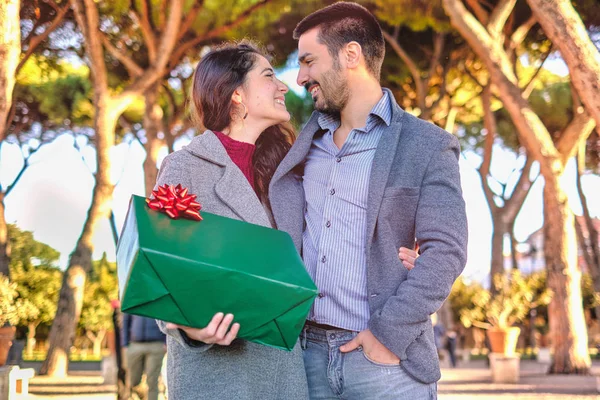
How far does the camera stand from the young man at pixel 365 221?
96.7 inches

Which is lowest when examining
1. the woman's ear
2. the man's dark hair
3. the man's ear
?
the woman's ear

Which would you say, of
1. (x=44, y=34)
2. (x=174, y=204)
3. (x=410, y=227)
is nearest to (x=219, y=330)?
(x=174, y=204)

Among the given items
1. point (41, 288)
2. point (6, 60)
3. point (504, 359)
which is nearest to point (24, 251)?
point (41, 288)

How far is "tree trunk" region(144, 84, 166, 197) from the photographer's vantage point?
14470 mm

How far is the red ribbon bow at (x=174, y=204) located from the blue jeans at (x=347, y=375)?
661mm

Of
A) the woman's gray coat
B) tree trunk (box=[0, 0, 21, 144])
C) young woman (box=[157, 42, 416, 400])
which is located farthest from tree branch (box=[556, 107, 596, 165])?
the woman's gray coat

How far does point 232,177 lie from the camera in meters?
2.60

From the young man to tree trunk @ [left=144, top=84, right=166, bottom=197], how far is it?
11.7 m

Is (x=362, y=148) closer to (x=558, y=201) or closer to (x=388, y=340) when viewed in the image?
(x=388, y=340)

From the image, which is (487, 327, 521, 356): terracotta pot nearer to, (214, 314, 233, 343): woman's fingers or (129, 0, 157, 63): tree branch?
(129, 0, 157, 63): tree branch

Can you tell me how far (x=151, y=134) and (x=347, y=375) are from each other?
13021 millimetres

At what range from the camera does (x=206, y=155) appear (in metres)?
2.61

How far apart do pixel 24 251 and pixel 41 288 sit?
3.90 ft

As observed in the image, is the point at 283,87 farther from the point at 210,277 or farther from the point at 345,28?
the point at 210,277
